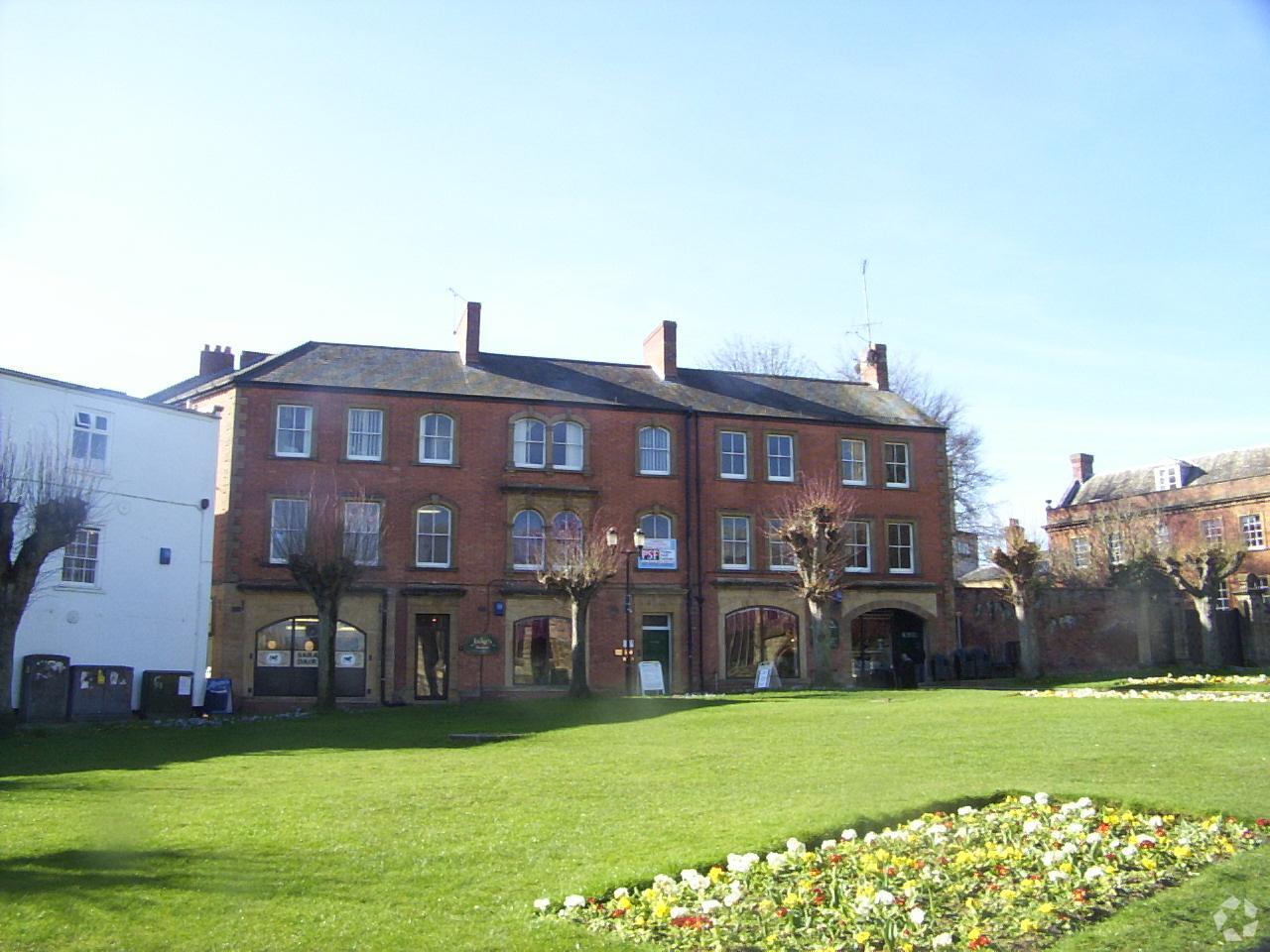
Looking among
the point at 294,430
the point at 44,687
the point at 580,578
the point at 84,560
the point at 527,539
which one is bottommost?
the point at 44,687

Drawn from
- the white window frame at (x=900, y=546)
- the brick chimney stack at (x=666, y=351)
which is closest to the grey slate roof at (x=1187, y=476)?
the white window frame at (x=900, y=546)

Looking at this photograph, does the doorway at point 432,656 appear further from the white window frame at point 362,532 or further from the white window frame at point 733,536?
the white window frame at point 733,536

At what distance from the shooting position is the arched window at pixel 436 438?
34.4 meters

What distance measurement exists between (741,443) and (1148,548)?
707 inches

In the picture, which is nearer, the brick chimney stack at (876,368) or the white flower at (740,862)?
the white flower at (740,862)

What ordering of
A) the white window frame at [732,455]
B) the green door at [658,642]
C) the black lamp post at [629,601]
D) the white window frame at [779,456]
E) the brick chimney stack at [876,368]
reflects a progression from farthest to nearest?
the brick chimney stack at [876,368] < the white window frame at [779,456] < the white window frame at [732,455] < the green door at [658,642] < the black lamp post at [629,601]

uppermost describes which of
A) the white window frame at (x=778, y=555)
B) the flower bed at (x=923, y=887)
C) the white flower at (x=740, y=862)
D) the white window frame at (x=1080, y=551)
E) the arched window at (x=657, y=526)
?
the white window frame at (x=1080, y=551)

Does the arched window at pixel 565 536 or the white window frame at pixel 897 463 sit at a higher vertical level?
the white window frame at pixel 897 463

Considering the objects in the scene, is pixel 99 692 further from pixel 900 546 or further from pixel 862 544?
pixel 900 546

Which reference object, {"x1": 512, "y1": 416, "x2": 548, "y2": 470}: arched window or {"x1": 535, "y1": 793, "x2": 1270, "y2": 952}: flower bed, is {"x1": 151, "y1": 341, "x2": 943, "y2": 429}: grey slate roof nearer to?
{"x1": 512, "y1": 416, "x2": 548, "y2": 470}: arched window

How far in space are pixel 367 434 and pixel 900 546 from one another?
1803cm

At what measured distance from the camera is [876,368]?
43188 millimetres

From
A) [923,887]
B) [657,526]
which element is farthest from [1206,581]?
[923,887]

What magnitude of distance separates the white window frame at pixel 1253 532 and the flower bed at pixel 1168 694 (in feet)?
101
